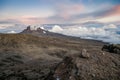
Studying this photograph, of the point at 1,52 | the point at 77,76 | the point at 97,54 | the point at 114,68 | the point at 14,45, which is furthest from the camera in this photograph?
the point at 14,45

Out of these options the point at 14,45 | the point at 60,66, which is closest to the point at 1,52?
the point at 14,45

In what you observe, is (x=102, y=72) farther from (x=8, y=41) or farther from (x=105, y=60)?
(x=8, y=41)

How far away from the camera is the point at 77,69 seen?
1875cm

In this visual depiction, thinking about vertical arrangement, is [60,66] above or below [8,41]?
above

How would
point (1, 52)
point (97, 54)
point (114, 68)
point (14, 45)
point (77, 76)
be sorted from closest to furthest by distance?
point (77, 76) < point (114, 68) < point (97, 54) < point (1, 52) < point (14, 45)

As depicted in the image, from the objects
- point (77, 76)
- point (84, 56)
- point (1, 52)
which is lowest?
point (1, 52)

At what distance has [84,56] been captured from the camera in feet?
67.3

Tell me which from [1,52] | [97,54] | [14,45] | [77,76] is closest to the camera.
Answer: [77,76]

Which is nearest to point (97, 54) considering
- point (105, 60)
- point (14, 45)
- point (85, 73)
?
point (105, 60)

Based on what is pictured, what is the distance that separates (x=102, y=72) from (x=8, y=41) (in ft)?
431

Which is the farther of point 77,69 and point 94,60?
point 94,60

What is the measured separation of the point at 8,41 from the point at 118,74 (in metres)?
132

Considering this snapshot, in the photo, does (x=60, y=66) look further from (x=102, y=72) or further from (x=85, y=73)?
(x=102, y=72)

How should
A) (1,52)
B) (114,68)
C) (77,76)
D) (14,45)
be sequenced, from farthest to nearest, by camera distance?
(14,45), (1,52), (114,68), (77,76)
